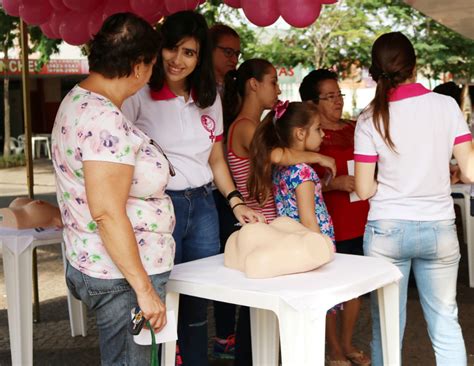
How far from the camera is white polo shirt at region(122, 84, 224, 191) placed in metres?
2.60

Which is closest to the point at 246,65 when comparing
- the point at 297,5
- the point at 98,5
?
the point at 297,5

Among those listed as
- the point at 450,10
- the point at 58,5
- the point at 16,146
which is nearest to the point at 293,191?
the point at 450,10

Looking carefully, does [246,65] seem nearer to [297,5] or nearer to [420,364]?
[297,5]

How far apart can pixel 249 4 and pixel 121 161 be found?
1926mm

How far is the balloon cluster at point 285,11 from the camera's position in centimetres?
339

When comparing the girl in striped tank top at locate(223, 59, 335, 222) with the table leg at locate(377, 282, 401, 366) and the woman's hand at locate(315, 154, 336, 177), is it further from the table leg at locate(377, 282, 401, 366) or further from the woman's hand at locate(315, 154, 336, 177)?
the table leg at locate(377, 282, 401, 366)

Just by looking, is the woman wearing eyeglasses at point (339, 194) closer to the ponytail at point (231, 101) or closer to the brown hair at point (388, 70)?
the ponytail at point (231, 101)

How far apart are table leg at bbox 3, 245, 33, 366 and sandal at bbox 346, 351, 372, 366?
152cm

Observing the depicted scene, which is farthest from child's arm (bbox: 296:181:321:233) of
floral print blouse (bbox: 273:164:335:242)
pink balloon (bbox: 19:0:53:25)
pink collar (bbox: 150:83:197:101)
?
pink balloon (bbox: 19:0:53:25)

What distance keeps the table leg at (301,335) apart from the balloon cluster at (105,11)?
1.88 metres

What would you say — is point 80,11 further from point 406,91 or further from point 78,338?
point 406,91

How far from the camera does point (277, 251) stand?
216 cm

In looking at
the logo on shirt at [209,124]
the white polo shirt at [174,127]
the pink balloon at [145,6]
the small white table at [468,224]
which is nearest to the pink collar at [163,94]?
the white polo shirt at [174,127]

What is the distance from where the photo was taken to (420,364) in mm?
3463
